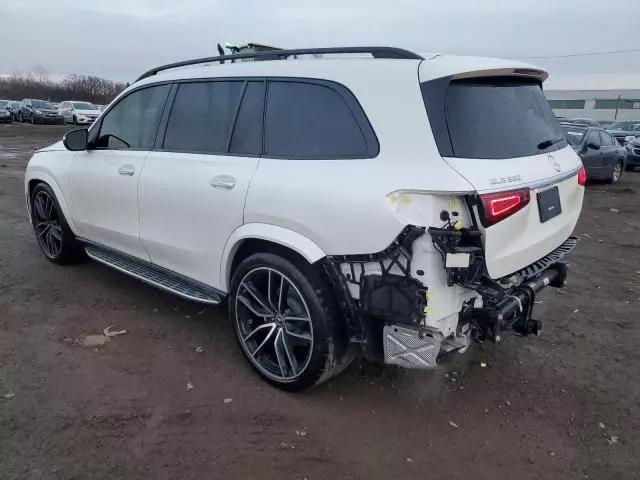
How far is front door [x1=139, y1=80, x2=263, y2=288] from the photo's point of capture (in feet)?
10.9

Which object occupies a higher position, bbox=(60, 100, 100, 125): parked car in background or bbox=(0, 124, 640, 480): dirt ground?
bbox=(60, 100, 100, 125): parked car in background

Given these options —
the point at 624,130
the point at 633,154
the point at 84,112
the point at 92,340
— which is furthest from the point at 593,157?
the point at 84,112

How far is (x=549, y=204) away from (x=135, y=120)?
3231 mm

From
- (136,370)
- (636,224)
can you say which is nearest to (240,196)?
(136,370)

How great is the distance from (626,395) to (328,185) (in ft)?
7.93

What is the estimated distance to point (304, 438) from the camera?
2.89m

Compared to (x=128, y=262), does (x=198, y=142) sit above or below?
above

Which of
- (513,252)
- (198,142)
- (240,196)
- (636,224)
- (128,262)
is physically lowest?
(636,224)

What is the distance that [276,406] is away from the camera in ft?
10.4

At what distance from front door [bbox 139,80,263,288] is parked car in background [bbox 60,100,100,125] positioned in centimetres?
3200

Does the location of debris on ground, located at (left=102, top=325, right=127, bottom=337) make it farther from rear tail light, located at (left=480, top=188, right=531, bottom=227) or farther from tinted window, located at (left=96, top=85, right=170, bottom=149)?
rear tail light, located at (left=480, top=188, right=531, bottom=227)

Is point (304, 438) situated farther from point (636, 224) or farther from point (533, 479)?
point (636, 224)

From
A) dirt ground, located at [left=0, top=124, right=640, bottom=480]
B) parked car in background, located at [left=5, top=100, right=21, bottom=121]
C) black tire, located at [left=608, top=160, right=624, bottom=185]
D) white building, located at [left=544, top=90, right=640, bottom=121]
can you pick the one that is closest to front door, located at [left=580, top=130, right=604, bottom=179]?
black tire, located at [left=608, top=160, right=624, bottom=185]

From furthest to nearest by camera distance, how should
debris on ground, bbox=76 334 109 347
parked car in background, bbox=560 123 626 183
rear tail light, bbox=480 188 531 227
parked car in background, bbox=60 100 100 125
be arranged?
1. parked car in background, bbox=60 100 100 125
2. parked car in background, bbox=560 123 626 183
3. debris on ground, bbox=76 334 109 347
4. rear tail light, bbox=480 188 531 227
